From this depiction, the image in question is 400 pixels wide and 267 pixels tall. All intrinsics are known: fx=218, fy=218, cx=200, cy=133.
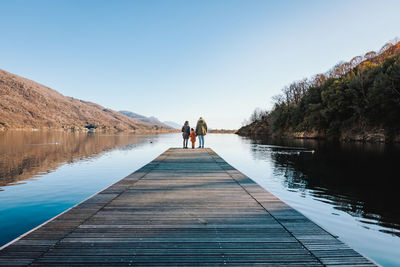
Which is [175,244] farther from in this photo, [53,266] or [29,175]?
[29,175]

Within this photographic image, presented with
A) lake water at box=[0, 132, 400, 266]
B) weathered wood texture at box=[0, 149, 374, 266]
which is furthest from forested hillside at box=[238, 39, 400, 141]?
weathered wood texture at box=[0, 149, 374, 266]

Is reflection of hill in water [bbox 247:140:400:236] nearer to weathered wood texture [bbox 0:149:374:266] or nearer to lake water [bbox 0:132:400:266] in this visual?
lake water [bbox 0:132:400:266]

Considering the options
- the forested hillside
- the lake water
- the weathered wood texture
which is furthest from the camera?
the forested hillside

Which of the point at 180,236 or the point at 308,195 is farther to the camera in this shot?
the point at 308,195

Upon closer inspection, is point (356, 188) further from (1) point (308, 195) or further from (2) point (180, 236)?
(2) point (180, 236)

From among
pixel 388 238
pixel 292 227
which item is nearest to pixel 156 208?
pixel 292 227

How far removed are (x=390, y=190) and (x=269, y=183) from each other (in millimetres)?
4719

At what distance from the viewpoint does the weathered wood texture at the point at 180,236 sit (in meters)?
2.60

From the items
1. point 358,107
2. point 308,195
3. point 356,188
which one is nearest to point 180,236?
point 308,195

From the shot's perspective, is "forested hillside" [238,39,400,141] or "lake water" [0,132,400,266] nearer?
"lake water" [0,132,400,266]

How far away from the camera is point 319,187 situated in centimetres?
964

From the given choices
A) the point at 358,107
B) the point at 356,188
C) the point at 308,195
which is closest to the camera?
the point at 308,195

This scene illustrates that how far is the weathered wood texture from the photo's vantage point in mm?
2604

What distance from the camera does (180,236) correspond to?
318cm
